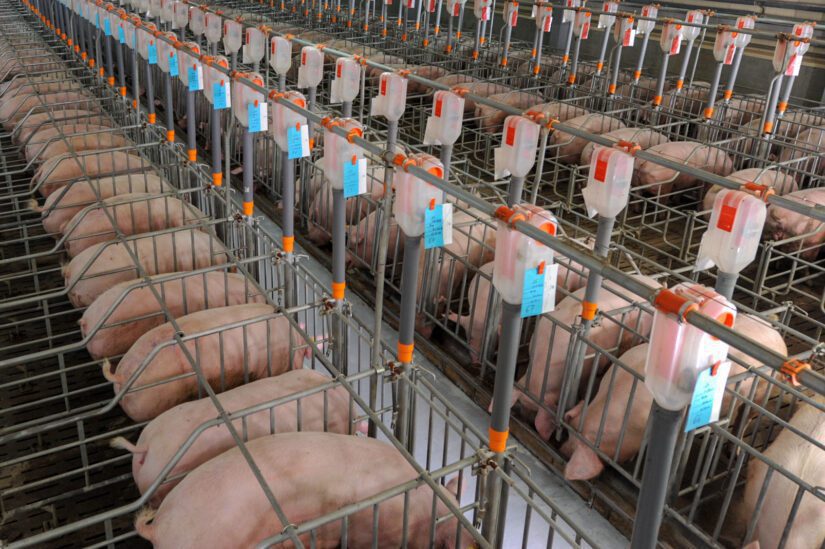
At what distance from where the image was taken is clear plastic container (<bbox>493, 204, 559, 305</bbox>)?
7.02 feet

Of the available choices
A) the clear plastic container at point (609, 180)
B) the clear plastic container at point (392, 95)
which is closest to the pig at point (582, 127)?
the clear plastic container at point (392, 95)

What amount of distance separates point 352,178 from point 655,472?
1.98 m

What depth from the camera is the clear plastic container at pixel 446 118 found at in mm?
4426

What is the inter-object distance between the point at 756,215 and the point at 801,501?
115 cm

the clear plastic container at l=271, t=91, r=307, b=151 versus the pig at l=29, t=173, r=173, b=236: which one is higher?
the clear plastic container at l=271, t=91, r=307, b=151

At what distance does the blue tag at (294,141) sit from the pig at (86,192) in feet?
4.01

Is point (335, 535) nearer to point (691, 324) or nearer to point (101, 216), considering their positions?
point (691, 324)

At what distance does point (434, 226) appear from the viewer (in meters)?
2.67

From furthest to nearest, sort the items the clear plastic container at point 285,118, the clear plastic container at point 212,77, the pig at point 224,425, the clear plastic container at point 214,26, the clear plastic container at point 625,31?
1. the clear plastic container at point 625,31
2. the clear plastic container at point 214,26
3. the clear plastic container at point 212,77
4. the clear plastic container at point 285,118
5. the pig at point 224,425

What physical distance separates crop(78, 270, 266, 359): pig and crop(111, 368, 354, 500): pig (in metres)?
0.70


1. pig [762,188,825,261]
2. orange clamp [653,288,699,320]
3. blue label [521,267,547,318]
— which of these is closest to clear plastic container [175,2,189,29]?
pig [762,188,825,261]

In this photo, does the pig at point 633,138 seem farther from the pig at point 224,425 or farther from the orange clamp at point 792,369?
the orange clamp at point 792,369

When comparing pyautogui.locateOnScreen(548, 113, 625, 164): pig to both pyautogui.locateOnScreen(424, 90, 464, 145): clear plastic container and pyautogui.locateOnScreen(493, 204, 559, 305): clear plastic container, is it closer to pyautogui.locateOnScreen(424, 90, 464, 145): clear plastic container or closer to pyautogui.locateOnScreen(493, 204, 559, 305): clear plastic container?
pyautogui.locateOnScreen(424, 90, 464, 145): clear plastic container

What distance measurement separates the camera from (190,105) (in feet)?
20.1
